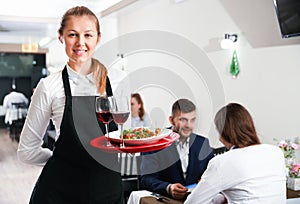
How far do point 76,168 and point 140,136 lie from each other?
0.22 m

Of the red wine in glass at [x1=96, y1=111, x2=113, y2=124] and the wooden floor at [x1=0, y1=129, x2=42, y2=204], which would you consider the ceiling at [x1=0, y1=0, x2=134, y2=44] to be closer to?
the wooden floor at [x1=0, y1=129, x2=42, y2=204]

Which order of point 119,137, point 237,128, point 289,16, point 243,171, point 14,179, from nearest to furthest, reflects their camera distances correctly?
point 119,137, point 243,171, point 237,128, point 289,16, point 14,179

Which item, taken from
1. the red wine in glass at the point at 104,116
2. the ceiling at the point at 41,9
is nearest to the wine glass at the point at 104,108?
the red wine in glass at the point at 104,116

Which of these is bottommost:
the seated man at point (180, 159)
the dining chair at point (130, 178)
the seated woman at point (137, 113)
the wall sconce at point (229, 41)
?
the dining chair at point (130, 178)

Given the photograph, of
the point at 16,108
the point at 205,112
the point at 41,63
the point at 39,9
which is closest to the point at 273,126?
the point at 205,112

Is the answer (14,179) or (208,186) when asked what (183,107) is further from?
(14,179)

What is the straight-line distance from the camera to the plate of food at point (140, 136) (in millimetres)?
1067

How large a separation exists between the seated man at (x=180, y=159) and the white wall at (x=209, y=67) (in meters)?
0.61

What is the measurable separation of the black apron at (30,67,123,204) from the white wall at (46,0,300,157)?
822 millimetres

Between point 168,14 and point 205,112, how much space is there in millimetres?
1423

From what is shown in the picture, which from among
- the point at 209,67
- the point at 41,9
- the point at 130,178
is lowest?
the point at 130,178

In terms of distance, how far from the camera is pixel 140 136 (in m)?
1.17

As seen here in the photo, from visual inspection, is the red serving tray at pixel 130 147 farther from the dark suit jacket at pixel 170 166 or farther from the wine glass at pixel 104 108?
the dark suit jacket at pixel 170 166

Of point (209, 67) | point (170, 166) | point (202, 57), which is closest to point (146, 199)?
point (170, 166)
